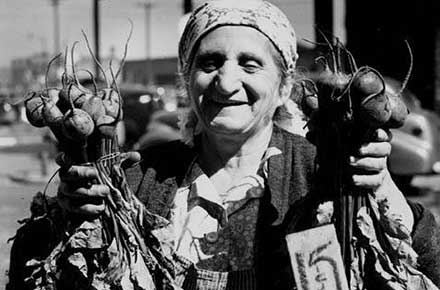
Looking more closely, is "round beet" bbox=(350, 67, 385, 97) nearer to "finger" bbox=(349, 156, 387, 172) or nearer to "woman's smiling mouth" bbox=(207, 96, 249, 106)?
"finger" bbox=(349, 156, 387, 172)

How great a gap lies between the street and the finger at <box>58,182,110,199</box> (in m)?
3.66

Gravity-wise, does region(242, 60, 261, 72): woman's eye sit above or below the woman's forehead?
below

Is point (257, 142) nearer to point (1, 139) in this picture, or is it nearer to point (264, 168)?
point (264, 168)

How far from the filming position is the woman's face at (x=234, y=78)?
213 centimetres

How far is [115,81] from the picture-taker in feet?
6.54

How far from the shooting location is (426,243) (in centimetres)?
205

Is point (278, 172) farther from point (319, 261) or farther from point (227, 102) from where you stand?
point (319, 261)

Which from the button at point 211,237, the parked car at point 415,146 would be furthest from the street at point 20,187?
the button at point 211,237

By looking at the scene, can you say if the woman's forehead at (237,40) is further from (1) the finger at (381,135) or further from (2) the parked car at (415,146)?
(2) the parked car at (415,146)

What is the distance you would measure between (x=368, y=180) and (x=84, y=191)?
60cm

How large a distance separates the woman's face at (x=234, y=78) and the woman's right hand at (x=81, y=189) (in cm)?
39

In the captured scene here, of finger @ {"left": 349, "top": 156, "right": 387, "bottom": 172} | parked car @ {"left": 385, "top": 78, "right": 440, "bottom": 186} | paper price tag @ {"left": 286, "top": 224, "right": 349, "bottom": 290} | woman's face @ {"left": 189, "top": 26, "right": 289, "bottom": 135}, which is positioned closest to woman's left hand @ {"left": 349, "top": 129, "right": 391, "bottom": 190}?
finger @ {"left": 349, "top": 156, "right": 387, "bottom": 172}

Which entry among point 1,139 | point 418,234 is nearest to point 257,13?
point 418,234

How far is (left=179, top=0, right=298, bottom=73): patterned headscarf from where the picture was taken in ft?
7.02
